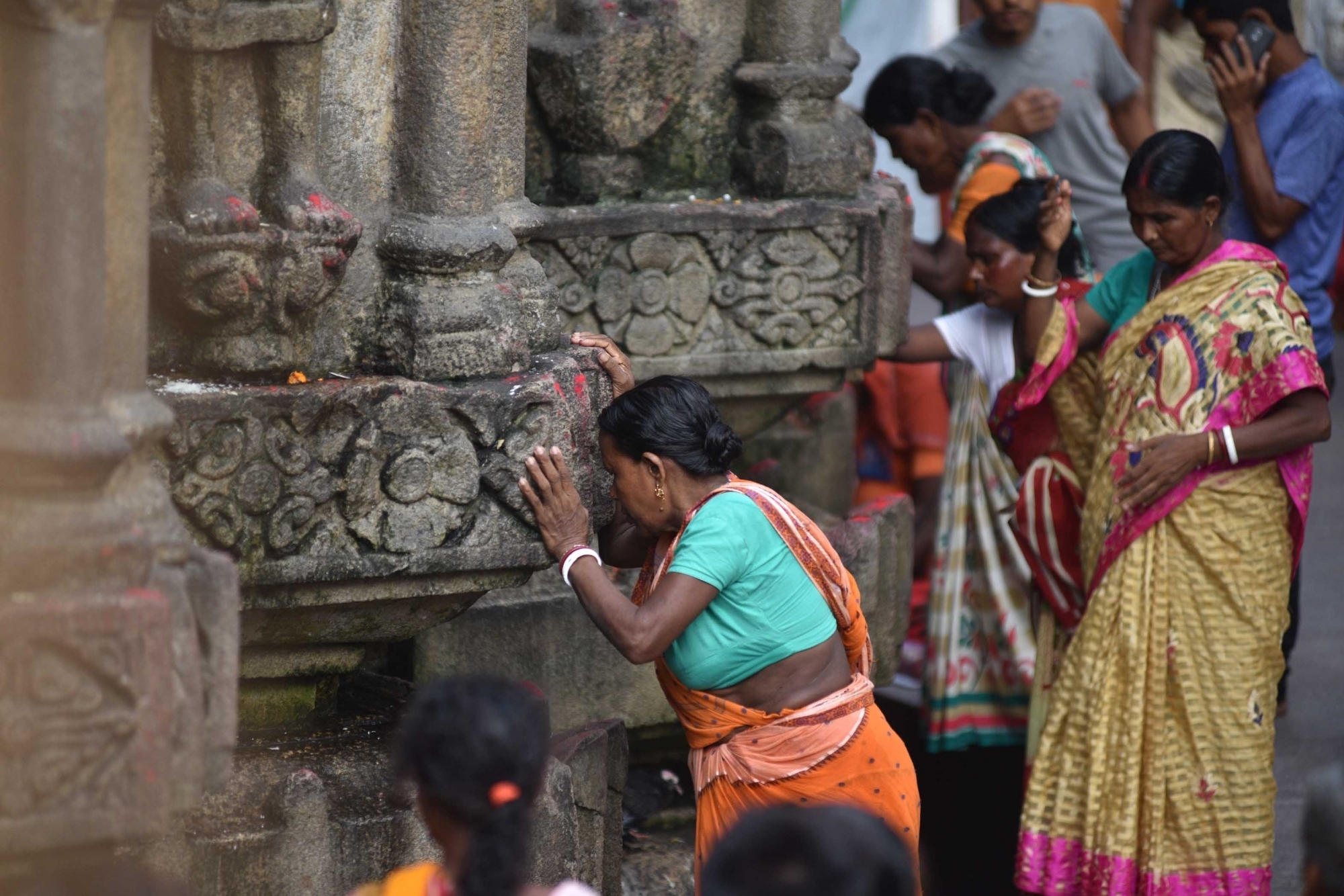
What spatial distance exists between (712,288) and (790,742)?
1.08 metres

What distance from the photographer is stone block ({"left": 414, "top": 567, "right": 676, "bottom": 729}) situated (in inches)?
132

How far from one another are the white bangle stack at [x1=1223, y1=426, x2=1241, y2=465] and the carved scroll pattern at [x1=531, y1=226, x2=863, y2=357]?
778mm

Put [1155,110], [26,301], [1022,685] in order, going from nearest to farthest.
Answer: [26,301] → [1022,685] → [1155,110]

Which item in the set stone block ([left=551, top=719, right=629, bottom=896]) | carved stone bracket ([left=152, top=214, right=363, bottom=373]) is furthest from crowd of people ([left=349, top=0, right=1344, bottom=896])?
carved stone bracket ([left=152, top=214, right=363, bottom=373])

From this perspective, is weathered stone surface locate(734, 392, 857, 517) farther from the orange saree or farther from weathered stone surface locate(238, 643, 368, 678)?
weathered stone surface locate(238, 643, 368, 678)

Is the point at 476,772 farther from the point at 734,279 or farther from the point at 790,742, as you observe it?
the point at 734,279

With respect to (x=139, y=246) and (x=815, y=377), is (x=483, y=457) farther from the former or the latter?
(x=815, y=377)

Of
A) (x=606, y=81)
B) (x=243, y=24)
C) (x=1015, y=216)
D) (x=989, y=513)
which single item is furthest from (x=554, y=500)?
(x=989, y=513)

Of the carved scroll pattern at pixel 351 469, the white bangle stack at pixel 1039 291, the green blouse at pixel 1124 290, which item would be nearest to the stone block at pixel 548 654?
the carved scroll pattern at pixel 351 469

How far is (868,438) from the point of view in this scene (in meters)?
5.53

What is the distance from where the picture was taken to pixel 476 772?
1753 millimetres

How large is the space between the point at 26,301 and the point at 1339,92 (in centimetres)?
346

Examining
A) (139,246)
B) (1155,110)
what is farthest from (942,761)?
(1155,110)

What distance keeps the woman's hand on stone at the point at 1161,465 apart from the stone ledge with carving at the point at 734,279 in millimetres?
607
